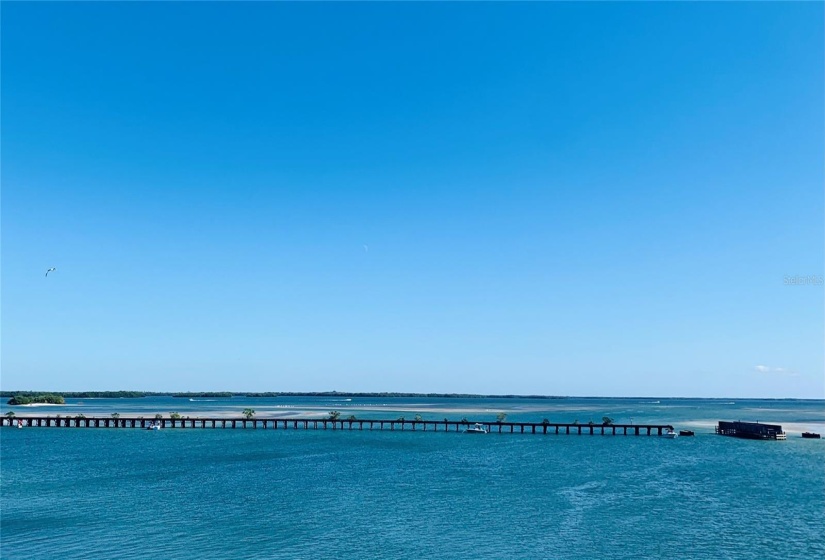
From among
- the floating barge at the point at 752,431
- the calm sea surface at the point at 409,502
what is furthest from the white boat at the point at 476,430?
the floating barge at the point at 752,431

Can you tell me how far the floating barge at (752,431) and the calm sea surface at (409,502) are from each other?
57.1 feet

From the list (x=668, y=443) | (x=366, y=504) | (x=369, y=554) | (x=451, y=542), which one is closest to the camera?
(x=369, y=554)

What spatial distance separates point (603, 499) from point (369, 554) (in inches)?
953

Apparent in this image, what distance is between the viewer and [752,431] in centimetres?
10750

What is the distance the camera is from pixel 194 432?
380 ft

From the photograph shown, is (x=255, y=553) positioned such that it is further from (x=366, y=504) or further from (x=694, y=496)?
(x=694, y=496)

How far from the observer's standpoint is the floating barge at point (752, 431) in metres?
104

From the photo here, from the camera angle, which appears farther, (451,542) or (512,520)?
(512,520)

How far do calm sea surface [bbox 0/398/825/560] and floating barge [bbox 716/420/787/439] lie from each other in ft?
57.1

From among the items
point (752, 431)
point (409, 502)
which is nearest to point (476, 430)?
point (752, 431)

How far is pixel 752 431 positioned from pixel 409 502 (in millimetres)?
82853

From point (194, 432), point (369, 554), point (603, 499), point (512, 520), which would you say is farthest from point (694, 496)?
point (194, 432)

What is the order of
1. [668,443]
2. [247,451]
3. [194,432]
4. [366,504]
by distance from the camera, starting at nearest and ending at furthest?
1. [366,504]
2. [247,451]
3. [668,443]
4. [194,432]

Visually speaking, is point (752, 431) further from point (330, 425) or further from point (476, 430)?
point (330, 425)
